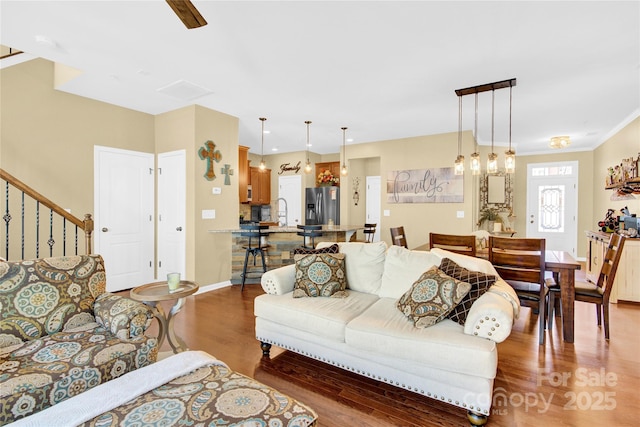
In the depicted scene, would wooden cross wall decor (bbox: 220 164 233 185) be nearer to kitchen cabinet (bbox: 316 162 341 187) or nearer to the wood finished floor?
the wood finished floor

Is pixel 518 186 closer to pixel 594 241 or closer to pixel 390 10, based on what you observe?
pixel 594 241

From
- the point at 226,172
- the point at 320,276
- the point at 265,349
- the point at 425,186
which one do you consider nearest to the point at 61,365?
the point at 265,349

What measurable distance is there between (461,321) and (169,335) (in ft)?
7.50

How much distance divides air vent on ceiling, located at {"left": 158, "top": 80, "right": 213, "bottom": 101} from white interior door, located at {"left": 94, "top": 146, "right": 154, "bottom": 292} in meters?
1.36

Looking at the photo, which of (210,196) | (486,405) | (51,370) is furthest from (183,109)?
(486,405)

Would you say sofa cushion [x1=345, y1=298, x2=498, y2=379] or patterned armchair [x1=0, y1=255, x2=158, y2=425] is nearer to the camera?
patterned armchair [x1=0, y1=255, x2=158, y2=425]

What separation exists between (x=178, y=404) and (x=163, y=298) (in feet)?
3.83

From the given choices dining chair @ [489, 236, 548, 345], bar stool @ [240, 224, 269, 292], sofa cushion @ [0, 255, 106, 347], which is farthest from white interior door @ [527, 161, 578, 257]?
sofa cushion @ [0, 255, 106, 347]

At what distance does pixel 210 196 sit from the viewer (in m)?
4.77

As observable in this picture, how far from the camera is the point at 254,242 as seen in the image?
16.5ft

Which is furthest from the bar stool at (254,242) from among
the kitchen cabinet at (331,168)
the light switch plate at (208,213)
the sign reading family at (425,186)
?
the kitchen cabinet at (331,168)

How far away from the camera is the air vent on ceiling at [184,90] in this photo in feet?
12.2

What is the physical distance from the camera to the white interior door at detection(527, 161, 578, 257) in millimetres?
7195

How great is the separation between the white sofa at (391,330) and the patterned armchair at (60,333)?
1.01m
